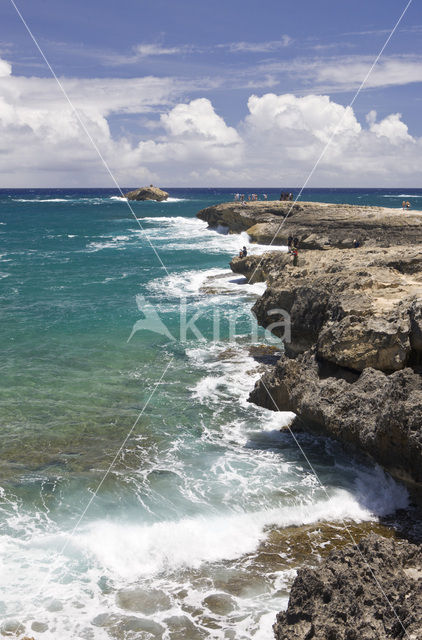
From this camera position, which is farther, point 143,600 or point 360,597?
point 143,600

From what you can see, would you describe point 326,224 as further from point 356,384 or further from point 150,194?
point 150,194

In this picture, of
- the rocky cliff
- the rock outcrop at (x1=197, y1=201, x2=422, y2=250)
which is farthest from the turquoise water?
the rock outcrop at (x1=197, y1=201, x2=422, y2=250)

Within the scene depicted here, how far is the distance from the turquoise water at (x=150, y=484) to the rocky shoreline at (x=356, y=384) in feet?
2.97

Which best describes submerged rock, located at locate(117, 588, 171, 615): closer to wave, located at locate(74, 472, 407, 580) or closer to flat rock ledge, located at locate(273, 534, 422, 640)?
wave, located at locate(74, 472, 407, 580)

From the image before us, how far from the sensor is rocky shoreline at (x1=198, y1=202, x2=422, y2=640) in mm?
5730

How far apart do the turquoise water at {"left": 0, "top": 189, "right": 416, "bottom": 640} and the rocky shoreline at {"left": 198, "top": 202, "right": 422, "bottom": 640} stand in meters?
0.91

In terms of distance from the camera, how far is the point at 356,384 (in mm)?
10648

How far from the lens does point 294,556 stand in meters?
8.01

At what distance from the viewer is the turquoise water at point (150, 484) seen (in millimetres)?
7203

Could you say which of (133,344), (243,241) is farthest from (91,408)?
(243,241)

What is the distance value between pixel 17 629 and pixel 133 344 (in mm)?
13845

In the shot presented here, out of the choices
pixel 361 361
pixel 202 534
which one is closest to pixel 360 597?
pixel 202 534

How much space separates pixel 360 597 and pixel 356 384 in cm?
536
